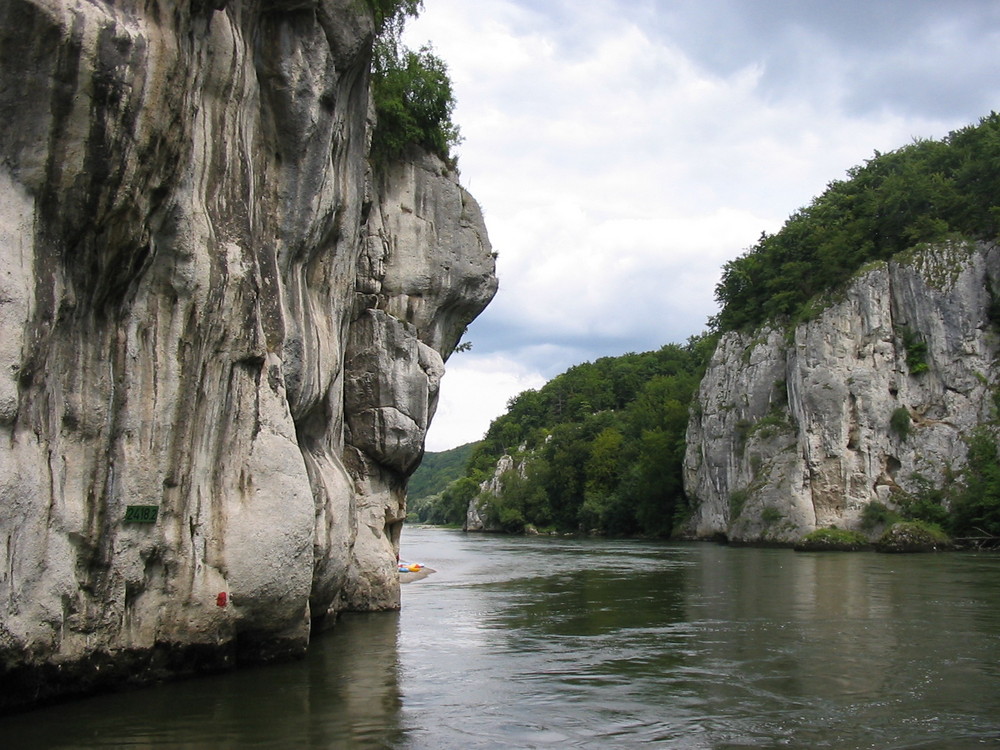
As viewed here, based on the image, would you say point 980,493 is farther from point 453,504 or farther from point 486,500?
point 453,504

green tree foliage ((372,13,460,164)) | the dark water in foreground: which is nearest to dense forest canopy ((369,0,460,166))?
green tree foliage ((372,13,460,164))

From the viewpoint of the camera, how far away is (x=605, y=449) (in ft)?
307

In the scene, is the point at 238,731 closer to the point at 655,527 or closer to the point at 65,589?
the point at 65,589

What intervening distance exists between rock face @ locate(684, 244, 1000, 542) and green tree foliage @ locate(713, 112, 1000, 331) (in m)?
2.78

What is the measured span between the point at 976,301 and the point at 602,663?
4789 cm

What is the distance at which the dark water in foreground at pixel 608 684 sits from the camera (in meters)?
8.55

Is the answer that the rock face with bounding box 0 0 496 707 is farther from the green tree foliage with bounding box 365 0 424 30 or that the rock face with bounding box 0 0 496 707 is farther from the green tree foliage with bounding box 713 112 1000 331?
the green tree foliage with bounding box 713 112 1000 331

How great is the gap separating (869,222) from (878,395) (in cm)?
1355

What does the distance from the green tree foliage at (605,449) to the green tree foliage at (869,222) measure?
11.2 meters

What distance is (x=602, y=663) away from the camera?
42.5 ft

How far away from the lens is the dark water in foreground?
28.1 ft

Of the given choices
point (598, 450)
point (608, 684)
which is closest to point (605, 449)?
point (598, 450)

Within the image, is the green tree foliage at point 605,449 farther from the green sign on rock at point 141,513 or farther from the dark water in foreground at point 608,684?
the green sign on rock at point 141,513

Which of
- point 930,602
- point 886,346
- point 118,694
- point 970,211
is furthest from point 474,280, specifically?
point 970,211
